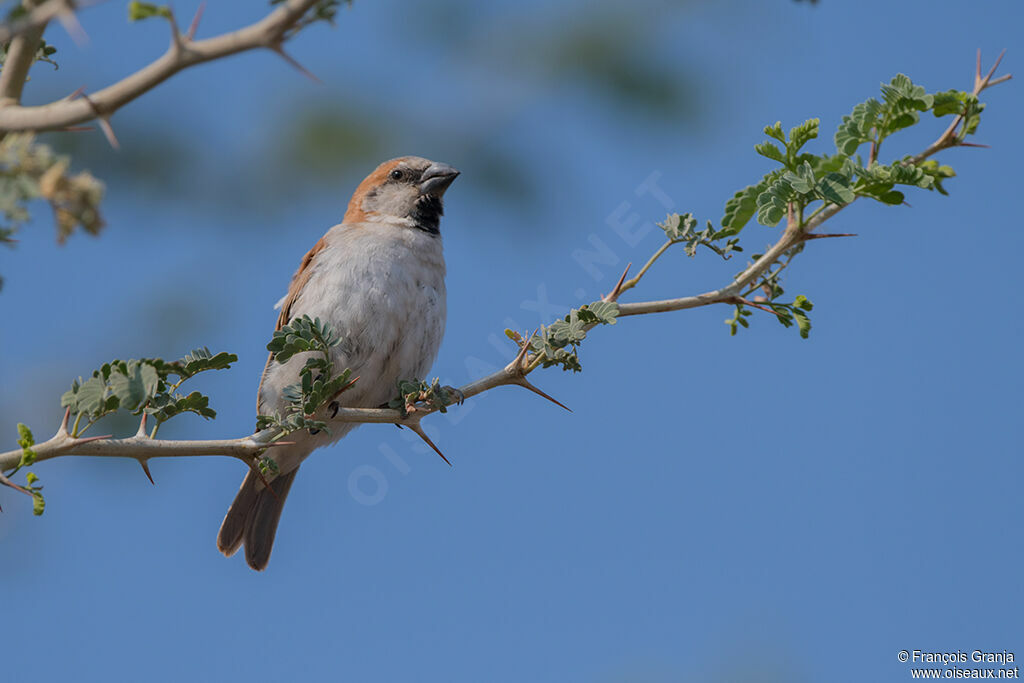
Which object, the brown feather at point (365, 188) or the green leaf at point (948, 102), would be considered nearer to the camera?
the green leaf at point (948, 102)

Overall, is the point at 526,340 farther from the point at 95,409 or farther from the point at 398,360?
the point at 398,360

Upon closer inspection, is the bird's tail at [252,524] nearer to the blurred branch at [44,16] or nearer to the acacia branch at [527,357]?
the acacia branch at [527,357]

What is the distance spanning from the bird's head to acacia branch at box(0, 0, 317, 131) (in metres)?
3.94

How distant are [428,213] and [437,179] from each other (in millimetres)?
213

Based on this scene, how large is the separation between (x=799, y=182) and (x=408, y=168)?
136 inches

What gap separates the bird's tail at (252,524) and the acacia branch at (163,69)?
157 inches

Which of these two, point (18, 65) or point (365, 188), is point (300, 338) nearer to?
point (18, 65)

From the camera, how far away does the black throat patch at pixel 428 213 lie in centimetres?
611

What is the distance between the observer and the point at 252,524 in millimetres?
5820

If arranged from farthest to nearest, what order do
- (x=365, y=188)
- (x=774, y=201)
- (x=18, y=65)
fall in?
(x=365, y=188)
(x=774, y=201)
(x=18, y=65)

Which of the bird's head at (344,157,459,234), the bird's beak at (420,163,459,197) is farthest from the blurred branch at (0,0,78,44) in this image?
the bird's beak at (420,163,459,197)

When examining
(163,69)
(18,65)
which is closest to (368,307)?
(18,65)

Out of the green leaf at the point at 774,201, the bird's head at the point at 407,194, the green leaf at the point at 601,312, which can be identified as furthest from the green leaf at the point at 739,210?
the bird's head at the point at 407,194

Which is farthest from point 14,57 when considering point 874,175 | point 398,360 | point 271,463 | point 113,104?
point 398,360
